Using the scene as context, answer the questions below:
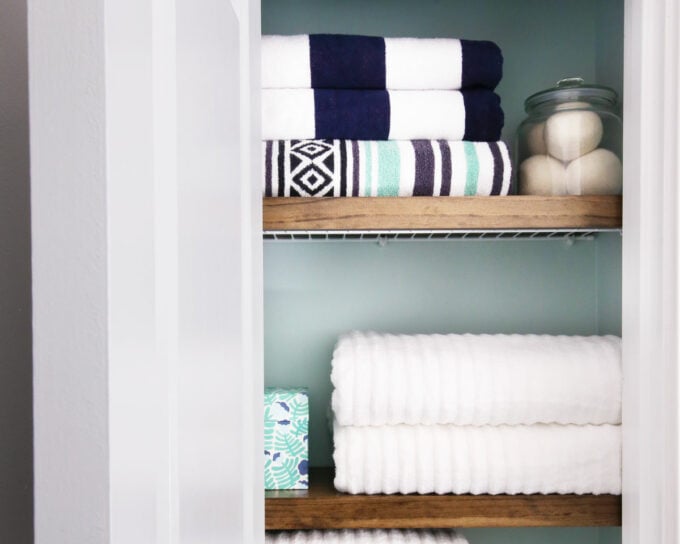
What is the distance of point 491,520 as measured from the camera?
83cm

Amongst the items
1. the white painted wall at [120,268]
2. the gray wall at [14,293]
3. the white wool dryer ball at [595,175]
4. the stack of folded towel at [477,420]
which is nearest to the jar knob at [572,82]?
the white wool dryer ball at [595,175]

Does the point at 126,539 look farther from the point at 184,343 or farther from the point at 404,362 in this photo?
Result: the point at 404,362

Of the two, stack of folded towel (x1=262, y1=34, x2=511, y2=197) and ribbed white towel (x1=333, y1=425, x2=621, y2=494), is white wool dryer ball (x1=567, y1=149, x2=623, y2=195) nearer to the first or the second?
stack of folded towel (x1=262, y1=34, x2=511, y2=197)

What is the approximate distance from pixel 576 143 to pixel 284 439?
0.58 metres

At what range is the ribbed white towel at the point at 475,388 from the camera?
0.85m

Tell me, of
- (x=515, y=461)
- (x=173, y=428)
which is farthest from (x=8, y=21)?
(x=515, y=461)

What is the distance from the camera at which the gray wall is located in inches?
10.7

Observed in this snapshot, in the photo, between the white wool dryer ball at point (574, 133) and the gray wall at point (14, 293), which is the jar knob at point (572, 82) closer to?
the white wool dryer ball at point (574, 133)

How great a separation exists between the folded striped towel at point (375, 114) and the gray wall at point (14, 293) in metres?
0.58

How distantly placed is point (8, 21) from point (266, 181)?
1.80 feet

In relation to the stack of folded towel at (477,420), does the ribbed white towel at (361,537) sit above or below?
below

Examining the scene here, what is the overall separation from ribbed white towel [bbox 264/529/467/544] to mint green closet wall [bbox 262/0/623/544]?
19 cm

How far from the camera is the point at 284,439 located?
866 mm

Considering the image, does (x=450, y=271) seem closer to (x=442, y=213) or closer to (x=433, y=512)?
(x=442, y=213)
